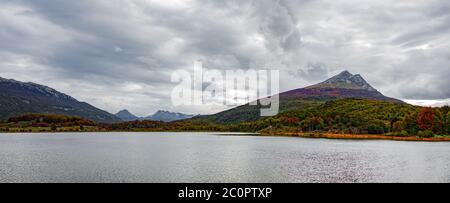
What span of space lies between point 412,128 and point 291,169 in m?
153

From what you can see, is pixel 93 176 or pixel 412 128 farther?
pixel 412 128

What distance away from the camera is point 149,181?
48469mm

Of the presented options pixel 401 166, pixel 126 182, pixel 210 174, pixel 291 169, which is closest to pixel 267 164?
pixel 291 169

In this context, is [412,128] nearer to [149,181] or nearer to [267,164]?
[267,164]
